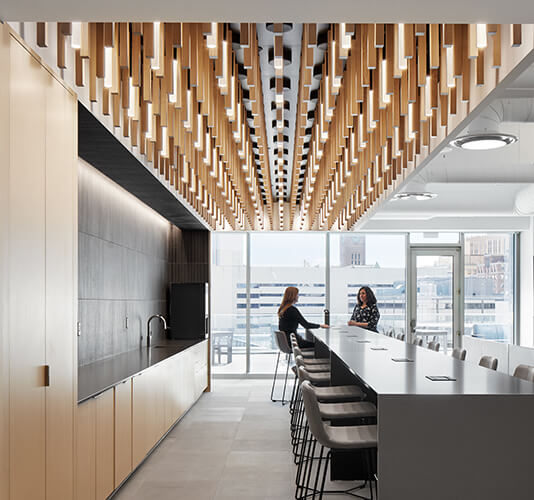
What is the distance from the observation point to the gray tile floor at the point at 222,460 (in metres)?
4.87

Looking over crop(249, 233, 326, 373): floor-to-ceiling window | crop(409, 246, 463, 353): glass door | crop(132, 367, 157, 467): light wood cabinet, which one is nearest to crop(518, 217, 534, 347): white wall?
crop(409, 246, 463, 353): glass door

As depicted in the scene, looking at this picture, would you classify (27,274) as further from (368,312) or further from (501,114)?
(368,312)

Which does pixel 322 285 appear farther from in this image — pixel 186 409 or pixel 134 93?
pixel 134 93

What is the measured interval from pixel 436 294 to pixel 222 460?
755 centimetres

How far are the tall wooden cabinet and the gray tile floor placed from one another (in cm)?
160

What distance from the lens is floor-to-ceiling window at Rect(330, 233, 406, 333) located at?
12281 mm

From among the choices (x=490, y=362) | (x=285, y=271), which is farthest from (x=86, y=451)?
(x=285, y=271)

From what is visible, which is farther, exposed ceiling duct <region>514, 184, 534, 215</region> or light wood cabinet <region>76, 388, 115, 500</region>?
exposed ceiling duct <region>514, 184, 534, 215</region>

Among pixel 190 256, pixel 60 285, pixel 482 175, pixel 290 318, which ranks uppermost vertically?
pixel 482 175

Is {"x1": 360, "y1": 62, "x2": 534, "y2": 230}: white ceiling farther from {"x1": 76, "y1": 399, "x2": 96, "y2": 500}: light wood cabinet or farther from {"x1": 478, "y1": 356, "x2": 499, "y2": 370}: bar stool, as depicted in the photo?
{"x1": 76, "y1": 399, "x2": 96, "y2": 500}: light wood cabinet

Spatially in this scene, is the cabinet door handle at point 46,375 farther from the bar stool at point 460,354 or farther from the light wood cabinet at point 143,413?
the bar stool at point 460,354

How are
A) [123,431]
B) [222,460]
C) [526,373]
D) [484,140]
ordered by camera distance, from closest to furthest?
[123,431]
[526,373]
[484,140]
[222,460]

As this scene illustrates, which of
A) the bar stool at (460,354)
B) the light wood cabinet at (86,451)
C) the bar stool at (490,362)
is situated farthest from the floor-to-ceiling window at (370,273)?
the light wood cabinet at (86,451)

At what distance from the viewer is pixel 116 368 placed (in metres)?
5.37
